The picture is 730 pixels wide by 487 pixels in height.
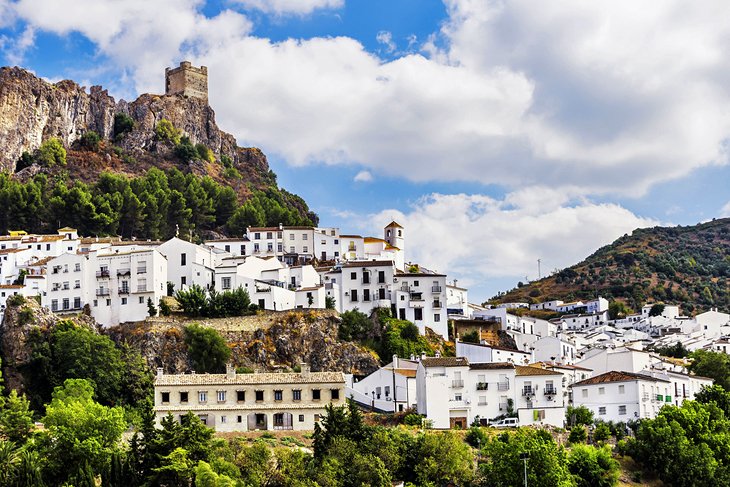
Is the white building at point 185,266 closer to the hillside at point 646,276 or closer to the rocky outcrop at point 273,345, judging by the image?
the rocky outcrop at point 273,345

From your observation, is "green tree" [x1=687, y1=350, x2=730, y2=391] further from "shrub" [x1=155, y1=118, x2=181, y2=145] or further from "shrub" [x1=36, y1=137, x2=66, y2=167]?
"shrub" [x1=155, y1=118, x2=181, y2=145]

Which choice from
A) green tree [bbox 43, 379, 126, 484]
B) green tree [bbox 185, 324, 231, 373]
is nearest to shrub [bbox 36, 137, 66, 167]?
green tree [bbox 185, 324, 231, 373]

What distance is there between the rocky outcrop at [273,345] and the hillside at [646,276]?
6832 centimetres

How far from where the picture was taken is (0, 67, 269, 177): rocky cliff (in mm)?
123312

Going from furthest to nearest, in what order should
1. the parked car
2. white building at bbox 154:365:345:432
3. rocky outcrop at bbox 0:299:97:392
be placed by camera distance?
rocky outcrop at bbox 0:299:97:392 → the parked car → white building at bbox 154:365:345:432

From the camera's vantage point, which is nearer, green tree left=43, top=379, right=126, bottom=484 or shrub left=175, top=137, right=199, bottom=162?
green tree left=43, top=379, right=126, bottom=484

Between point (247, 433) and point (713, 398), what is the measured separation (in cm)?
3460

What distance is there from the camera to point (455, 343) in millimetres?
87562

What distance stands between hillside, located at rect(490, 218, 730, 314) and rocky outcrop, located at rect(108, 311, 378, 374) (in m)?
68.3

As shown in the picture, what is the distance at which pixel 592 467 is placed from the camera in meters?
60.5

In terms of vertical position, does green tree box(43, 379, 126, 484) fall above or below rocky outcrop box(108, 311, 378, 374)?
below

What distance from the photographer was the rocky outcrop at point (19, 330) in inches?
2997

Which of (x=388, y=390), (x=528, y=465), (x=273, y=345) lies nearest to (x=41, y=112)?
(x=273, y=345)

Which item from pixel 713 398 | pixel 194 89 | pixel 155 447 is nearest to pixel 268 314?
pixel 155 447
